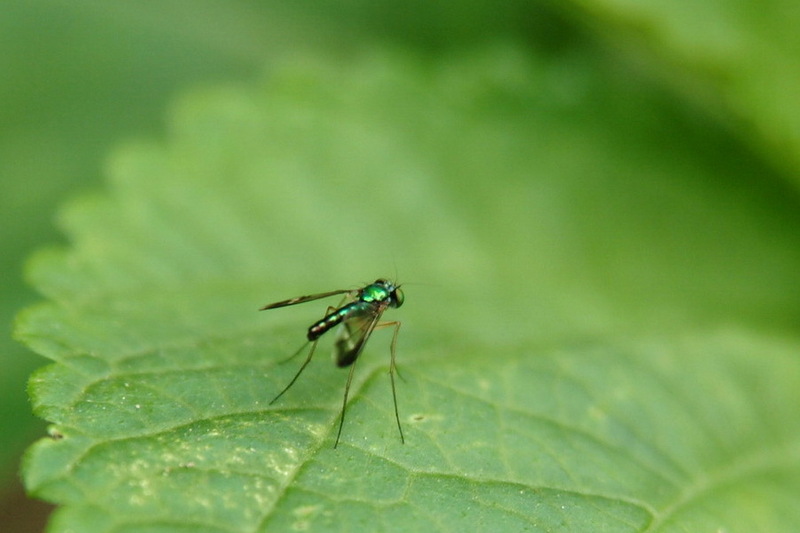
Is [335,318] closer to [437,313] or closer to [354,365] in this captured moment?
[354,365]

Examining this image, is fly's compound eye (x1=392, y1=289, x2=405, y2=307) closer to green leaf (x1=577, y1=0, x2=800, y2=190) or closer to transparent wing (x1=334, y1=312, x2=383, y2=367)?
transparent wing (x1=334, y1=312, x2=383, y2=367)

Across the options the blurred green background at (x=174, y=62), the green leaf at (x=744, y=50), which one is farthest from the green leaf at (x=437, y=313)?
the green leaf at (x=744, y=50)

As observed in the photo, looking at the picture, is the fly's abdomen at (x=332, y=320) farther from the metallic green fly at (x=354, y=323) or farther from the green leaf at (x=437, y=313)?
the green leaf at (x=437, y=313)

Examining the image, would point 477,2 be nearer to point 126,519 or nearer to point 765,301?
point 765,301

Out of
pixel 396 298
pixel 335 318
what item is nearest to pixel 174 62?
pixel 396 298

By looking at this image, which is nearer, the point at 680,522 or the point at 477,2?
the point at 680,522

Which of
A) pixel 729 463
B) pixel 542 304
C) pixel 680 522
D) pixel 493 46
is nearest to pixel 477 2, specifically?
pixel 493 46

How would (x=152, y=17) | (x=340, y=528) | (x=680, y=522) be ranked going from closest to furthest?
(x=340, y=528)
(x=680, y=522)
(x=152, y=17)
